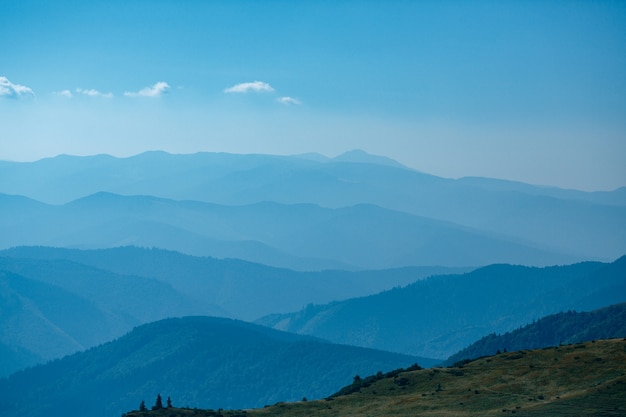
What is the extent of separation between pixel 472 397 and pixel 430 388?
A: 961cm

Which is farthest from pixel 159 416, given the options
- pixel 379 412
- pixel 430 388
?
pixel 430 388

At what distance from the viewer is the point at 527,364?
116 m

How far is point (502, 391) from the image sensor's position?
4218 inches

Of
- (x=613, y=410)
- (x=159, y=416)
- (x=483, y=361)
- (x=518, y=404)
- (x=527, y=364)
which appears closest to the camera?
(x=613, y=410)

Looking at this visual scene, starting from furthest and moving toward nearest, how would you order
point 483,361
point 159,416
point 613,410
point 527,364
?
point 483,361, point 527,364, point 159,416, point 613,410

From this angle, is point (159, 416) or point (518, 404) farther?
point (159, 416)

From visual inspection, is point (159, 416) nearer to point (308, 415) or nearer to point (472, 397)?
point (308, 415)

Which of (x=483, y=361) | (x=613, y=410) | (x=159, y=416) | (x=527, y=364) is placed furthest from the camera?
(x=483, y=361)

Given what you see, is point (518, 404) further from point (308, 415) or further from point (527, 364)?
point (308, 415)

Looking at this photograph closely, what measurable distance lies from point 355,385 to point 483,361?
16.7 metres

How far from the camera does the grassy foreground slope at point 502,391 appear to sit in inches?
3829

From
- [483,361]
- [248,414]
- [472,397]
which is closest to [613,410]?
[472,397]

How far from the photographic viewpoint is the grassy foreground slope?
97250mm

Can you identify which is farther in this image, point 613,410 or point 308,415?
point 308,415
